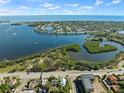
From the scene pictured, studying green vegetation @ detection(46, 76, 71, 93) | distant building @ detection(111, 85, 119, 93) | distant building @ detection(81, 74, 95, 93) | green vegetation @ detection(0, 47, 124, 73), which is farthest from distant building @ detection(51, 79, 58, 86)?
distant building @ detection(111, 85, 119, 93)

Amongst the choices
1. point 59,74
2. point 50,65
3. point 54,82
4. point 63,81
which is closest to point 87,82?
point 63,81

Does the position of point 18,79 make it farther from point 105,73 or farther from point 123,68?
point 123,68

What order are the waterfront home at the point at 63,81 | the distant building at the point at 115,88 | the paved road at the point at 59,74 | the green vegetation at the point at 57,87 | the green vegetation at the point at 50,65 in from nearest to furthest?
the green vegetation at the point at 57,87
the distant building at the point at 115,88
the waterfront home at the point at 63,81
the paved road at the point at 59,74
the green vegetation at the point at 50,65

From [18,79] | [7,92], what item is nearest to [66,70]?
[18,79]

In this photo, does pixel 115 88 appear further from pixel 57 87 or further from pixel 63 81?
pixel 57 87

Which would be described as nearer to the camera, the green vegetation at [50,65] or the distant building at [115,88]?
the distant building at [115,88]

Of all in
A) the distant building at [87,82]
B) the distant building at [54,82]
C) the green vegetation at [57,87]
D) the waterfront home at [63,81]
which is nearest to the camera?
the green vegetation at [57,87]

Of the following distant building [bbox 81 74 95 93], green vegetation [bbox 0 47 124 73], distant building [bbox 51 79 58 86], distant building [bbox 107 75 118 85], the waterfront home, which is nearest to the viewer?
distant building [bbox 81 74 95 93]

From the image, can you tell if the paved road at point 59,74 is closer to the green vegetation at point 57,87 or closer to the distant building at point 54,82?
the green vegetation at point 57,87

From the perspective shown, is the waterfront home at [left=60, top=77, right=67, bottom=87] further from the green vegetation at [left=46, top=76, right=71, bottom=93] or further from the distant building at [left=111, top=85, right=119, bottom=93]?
the distant building at [left=111, top=85, right=119, bottom=93]

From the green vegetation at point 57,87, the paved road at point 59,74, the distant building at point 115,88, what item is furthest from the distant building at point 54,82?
the distant building at point 115,88

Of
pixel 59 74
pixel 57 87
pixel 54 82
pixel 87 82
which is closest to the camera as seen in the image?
pixel 57 87

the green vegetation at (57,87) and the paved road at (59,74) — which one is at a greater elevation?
the green vegetation at (57,87)
